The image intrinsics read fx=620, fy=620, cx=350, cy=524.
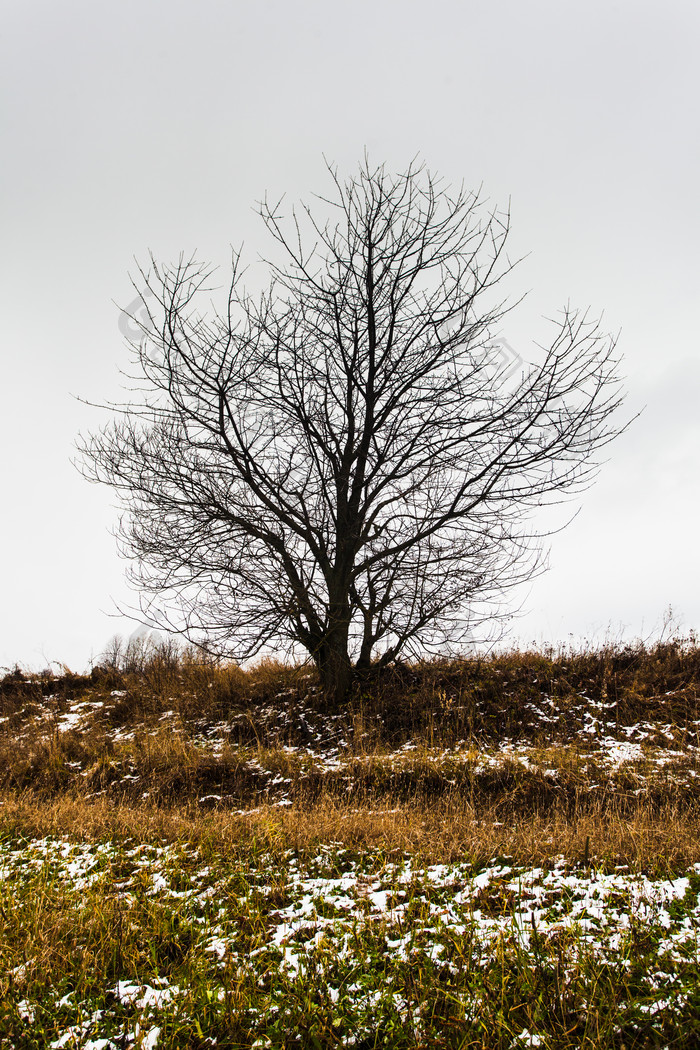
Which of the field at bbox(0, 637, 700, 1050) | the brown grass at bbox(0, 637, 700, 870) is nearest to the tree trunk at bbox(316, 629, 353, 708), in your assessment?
the brown grass at bbox(0, 637, 700, 870)

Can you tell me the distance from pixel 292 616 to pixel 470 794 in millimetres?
3805

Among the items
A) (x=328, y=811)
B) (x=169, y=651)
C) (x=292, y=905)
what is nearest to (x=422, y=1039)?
(x=292, y=905)

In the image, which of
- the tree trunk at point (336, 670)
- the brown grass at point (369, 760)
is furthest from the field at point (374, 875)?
the tree trunk at point (336, 670)

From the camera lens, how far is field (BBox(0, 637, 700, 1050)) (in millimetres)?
2709

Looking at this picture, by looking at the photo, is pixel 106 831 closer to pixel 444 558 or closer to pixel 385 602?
pixel 385 602

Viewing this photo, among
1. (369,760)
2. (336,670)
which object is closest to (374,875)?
(369,760)

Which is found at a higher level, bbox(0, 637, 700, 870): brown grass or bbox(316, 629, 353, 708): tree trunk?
bbox(316, 629, 353, 708): tree trunk

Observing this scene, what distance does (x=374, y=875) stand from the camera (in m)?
3.95

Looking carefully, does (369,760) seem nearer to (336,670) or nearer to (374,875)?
(336,670)

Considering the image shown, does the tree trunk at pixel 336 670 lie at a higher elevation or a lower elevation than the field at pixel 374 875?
higher

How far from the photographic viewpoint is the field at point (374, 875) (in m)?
2.71

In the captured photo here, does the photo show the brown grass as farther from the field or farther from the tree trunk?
the tree trunk

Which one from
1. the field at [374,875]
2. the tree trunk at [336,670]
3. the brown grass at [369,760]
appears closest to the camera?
the field at [374,875]

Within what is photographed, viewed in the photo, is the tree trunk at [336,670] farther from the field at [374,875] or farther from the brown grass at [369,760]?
the field at [374,875]
